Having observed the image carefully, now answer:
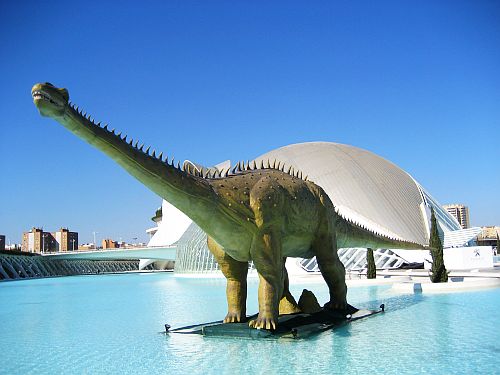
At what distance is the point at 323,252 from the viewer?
11641 mm

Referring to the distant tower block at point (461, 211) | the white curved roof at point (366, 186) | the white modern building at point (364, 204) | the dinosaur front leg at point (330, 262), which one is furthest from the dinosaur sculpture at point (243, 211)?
the distant tower block at point (461, 211)

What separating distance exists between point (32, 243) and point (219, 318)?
431ft

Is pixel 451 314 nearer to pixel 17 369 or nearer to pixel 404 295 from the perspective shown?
pixel 404 295

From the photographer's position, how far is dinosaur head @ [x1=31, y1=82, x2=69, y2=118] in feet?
23.3

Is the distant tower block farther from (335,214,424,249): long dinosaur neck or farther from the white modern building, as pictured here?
(335,214,424,249): long dinosaur neck

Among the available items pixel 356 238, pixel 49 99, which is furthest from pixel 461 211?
pixel 49 99

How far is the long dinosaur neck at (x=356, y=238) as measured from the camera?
518 inches

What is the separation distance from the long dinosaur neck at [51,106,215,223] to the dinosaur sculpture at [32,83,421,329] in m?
0.02

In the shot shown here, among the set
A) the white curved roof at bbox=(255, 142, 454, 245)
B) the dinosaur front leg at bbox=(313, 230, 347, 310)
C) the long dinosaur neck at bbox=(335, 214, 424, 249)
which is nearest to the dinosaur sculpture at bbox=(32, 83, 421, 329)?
the dinosaur front leg at bbox=(313, 230, 347, 310)

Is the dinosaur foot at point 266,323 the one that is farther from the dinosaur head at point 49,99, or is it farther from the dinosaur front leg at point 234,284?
the dinosaur head at point 49,99

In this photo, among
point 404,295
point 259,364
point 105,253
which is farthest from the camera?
point 105,253

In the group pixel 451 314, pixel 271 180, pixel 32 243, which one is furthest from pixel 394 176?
pixel 32 243

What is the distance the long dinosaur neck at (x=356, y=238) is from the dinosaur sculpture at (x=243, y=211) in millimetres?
1027

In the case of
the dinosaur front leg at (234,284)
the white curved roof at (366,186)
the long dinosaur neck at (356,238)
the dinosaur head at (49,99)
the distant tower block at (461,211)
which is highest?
the distant tower block at (461,211)
